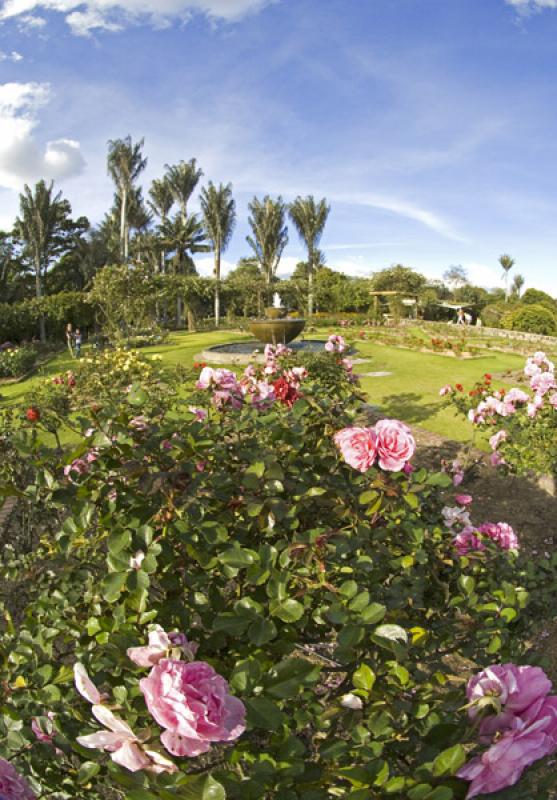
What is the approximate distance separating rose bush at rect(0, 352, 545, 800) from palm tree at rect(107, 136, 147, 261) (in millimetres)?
36910

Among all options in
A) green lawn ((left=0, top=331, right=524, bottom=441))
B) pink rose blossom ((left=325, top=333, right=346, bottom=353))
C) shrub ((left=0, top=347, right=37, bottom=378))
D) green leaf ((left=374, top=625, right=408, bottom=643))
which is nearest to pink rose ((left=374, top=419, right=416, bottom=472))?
green leaf ((left=374, top=625, right=408, bottom=643))

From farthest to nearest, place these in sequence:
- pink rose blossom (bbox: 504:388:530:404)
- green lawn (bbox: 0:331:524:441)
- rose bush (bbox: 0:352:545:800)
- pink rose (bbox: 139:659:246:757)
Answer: green lawn (bbox: 0:331:524:441) < pink rose blossom (bbox: 504:388:530:404) < rose bush (bbox: 0:352:545:800) < pink rose (bbox: 139:659:246:757)

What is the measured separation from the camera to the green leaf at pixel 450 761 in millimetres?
885

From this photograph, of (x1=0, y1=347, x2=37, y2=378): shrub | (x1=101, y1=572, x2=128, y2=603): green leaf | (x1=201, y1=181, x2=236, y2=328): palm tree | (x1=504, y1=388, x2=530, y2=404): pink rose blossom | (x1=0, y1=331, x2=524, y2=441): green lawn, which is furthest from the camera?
(x1=201, y1=181, x2=236, y2=328): palm tree

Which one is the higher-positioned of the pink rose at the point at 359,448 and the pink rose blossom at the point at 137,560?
the pink rose at the point at 359,448

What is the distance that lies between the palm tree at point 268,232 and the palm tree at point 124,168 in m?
10.7

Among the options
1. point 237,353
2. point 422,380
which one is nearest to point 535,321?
point 422,380

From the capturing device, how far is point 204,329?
106 ft

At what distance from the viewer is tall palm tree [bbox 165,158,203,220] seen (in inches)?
1508

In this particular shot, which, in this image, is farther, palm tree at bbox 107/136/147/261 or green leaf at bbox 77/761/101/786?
palm tree at bbox 107/136/147/261

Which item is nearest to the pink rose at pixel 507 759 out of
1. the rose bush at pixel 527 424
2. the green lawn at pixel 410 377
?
the rose bush at pixel 527 424

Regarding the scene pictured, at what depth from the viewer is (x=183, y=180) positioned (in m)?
38.7

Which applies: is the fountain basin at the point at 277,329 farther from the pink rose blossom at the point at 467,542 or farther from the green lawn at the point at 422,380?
the pink rose blossom at the point at 467,542

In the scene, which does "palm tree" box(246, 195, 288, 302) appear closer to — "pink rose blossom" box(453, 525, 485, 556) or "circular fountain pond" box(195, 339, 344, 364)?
"circular fountain pond" box(195, 339, 344, 364)
